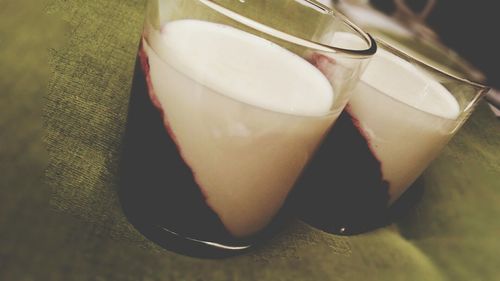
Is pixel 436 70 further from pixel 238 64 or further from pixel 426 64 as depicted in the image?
pixel 238 64

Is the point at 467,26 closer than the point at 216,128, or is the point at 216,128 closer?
the point at 216,128

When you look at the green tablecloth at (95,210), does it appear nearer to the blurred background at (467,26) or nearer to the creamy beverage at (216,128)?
the creamy beverage at (216,128)

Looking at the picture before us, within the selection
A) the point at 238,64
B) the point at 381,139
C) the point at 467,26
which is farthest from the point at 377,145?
the point at 467,26

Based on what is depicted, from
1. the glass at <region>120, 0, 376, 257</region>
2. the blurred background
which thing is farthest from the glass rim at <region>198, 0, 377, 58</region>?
the blurred background

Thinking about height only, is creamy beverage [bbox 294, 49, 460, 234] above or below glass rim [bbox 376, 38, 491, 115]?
below

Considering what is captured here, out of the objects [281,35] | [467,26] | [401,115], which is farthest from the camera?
[467,26]

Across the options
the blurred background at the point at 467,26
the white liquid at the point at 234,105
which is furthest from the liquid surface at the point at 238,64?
the blurred background at the point at 467,26

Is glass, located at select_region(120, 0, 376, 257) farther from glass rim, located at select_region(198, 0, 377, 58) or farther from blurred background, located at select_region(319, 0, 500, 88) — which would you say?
blurred background, located at select_region(319, 0, 500, 88)
